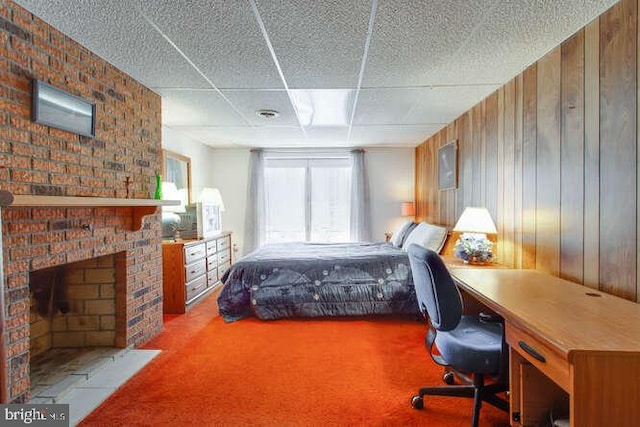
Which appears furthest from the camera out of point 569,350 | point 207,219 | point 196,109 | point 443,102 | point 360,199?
point 360,199

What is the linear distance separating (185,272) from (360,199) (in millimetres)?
3109

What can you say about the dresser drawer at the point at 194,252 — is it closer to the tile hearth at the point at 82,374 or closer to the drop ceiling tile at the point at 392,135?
the tile hearth at the point at 82,374

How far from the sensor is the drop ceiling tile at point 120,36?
1645mm

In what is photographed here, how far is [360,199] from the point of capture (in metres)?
5.47

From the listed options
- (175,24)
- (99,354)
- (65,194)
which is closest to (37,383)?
(99,354)

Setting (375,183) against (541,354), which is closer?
(541,354)

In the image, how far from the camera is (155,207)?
2.60 metres

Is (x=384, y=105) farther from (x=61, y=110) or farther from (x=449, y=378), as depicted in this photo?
(x=61, y=110)

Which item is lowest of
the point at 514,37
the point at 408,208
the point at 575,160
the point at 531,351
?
the point at 531,351

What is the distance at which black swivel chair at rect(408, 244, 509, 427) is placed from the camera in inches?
61.6

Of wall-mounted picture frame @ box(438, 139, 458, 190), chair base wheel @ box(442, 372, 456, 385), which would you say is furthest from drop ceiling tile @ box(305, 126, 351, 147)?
chair base wheel @ box(442, 372, 456, 385)

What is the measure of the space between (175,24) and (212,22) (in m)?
0.22

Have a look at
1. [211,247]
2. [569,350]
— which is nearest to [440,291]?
[569,350]

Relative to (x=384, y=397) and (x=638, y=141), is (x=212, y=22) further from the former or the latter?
(x=384, y=397)
